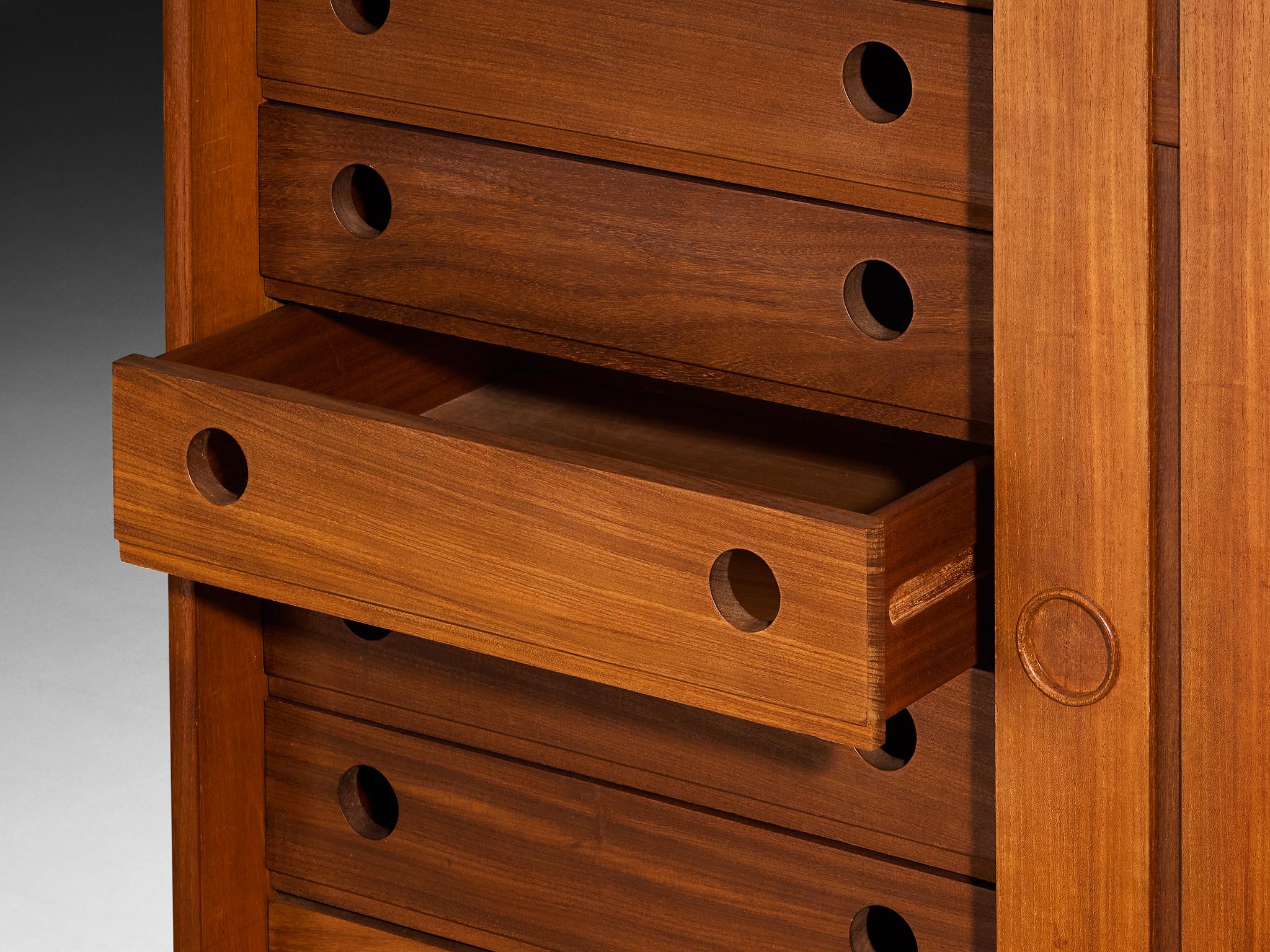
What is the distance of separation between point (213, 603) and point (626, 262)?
1.05 ft

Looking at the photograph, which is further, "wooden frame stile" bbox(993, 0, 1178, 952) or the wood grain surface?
the wood grain surface

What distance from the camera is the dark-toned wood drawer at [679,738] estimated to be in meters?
1.07

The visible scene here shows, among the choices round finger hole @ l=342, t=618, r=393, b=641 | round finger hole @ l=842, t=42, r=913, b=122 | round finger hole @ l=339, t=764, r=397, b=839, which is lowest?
round finger hole @ l=339, t=764, r=397, b=839

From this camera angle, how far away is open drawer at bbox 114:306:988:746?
0.94m

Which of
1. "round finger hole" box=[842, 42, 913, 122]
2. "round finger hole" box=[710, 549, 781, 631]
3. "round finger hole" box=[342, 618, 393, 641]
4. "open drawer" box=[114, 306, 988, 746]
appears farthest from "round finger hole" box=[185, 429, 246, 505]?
"round finger hole" box=[842, 42, 913, 122]

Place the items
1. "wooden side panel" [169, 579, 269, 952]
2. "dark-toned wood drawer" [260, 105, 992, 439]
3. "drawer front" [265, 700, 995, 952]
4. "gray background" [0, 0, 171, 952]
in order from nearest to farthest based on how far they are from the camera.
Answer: "dark-toned wood drawer" [260, 105, 992, 439] → "drawer front" [265, 700, 995, 952] → "wooden side panel" [169, 579, 269, 952] → "gray background" [0, 0, 171, 952]

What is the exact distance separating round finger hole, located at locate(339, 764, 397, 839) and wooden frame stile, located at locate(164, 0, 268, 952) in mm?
56

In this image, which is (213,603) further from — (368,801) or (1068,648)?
(1068,648)

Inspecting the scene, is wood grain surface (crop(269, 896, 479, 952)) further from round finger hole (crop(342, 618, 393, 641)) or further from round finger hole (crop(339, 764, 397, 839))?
round finger hole (crop(342, 618, 393, 641))

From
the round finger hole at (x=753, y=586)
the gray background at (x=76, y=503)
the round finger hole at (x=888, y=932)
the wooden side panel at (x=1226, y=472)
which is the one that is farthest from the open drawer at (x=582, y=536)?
the gray background at (x=76, y=503)

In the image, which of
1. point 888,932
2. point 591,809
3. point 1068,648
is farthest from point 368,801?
point 1068,648

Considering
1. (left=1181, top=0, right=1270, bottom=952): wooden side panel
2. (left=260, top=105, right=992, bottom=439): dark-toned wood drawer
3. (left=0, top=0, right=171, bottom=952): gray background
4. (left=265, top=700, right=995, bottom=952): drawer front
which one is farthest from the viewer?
(left=0, top=0, right=171, bottom=952): gray background

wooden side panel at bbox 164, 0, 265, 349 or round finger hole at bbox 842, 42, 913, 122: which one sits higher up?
round finger hole at bbox 842, 42, 913, 122

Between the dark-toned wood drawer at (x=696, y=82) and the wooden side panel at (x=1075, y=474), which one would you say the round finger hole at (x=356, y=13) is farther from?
the wooden side panel at (x=1075, y=474)
